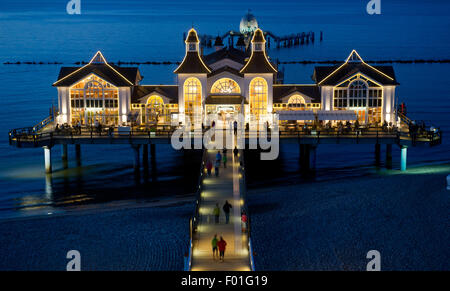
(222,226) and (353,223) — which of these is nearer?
(222,226)

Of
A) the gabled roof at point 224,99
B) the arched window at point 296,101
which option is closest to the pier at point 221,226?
the gabled roof at point 224,99

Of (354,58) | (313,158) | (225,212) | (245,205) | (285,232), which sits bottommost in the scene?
(285,232)

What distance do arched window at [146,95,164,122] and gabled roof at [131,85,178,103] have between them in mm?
597

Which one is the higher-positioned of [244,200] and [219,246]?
[244,200]

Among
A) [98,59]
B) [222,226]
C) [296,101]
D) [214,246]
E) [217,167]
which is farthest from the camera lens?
[98,59]

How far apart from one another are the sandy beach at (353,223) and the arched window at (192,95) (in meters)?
13.6

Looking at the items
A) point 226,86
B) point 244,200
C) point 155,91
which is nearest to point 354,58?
point 226,86

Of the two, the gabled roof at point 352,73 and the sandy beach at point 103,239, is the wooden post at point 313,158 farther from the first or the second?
the sandy beach at point 103,239

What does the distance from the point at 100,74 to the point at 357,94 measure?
22.3 meters

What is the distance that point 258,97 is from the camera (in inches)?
2324

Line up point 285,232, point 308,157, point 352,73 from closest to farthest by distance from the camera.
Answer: point 285,232 < point 308,157 < point 352,73

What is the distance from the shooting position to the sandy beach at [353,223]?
33.3 meters

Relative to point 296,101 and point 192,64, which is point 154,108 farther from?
point 296,101

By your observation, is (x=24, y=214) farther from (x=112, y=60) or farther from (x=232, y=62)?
(x=112, y=60)
